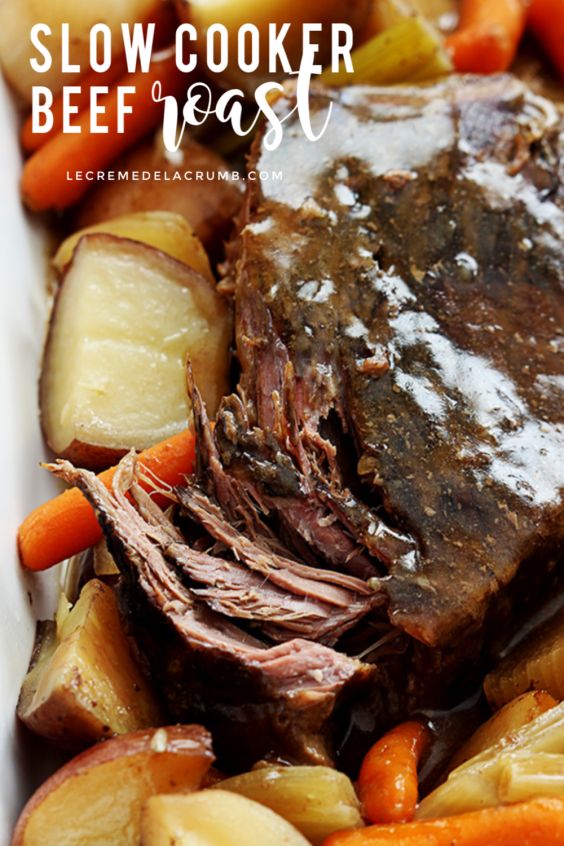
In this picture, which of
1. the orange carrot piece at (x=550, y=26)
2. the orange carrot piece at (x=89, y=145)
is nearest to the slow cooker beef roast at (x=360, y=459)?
the orange carrot piece at (x=89, y=145)

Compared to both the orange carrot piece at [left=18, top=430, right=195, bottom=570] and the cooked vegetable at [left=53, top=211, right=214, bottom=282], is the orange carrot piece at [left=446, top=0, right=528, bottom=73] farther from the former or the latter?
the orange carrot piece at [left=18, top=430, right=195, bottom=570]

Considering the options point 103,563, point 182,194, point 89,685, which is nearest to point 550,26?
point 182,194

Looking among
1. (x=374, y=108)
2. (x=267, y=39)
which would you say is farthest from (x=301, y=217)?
(x=267, y=39)

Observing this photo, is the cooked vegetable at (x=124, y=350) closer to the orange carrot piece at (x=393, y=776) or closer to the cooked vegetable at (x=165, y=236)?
the cooked vegetable at (x=165, y=236)

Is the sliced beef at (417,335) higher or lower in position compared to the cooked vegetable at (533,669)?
higher

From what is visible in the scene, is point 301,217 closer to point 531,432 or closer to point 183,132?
point 531,432
